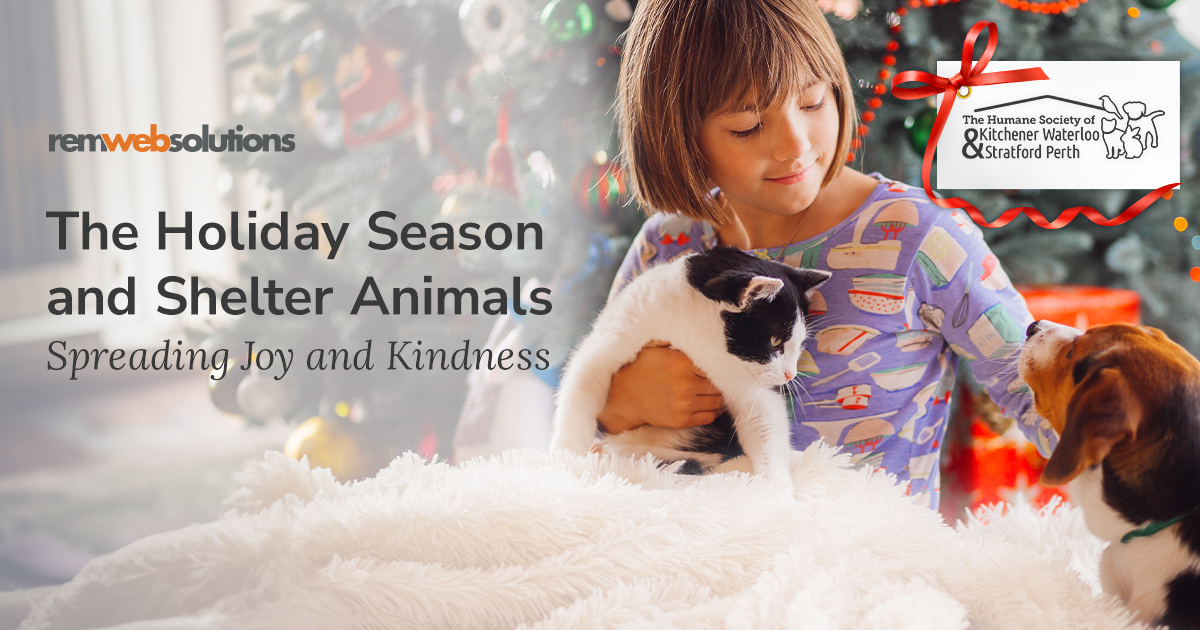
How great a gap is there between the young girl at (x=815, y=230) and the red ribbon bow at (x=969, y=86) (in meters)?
0.03

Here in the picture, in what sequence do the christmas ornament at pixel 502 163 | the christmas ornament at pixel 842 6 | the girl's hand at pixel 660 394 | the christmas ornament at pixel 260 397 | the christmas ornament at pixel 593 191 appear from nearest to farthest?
the girl's hand at pixel 660 394 < the christmas ornament at pixel 842 6 < the christmas ornament at pixel 593 191 < the christmas ornament at pixel 502 163 < the christmas ornament at pixel 260 397

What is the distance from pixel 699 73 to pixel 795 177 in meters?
0.14

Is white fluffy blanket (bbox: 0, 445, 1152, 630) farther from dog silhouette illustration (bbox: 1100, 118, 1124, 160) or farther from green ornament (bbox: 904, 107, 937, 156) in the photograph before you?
green ornament (bbox: 904, 107, 937, 156)

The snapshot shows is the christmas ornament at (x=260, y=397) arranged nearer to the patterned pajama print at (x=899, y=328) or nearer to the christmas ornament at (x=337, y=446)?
the christmas ornament at (x=337, y=446)

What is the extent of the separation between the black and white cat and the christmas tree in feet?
1.16

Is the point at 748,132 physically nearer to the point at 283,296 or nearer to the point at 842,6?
the point at 842,6

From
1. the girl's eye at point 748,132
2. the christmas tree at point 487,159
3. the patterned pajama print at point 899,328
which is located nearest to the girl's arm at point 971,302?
the patterned pajama print at point 899,328

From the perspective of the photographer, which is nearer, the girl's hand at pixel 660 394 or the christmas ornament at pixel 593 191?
the girl's hand at pixel 660 394

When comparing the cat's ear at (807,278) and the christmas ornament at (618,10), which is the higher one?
the christmas ornament at (618,10)

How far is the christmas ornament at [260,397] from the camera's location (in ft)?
4.93

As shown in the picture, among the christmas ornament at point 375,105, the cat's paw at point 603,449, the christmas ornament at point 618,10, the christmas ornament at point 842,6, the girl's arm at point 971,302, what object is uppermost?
the christmas ornament at point 618,10

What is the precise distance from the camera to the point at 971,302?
718mm

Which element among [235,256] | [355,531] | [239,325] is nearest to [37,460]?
[239,325]

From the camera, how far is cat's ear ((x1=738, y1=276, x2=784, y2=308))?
0.71 meters
